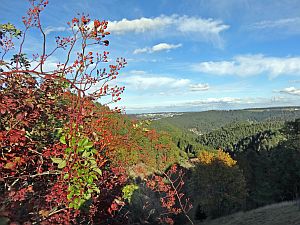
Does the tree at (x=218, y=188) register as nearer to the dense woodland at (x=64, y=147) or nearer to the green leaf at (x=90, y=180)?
the dense woodland at (x=64, y=147)

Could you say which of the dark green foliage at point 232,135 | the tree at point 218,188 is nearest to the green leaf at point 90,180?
the tree at point 218,188

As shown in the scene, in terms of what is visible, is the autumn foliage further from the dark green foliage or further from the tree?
the dark green foliage

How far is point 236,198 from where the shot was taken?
39.4 m

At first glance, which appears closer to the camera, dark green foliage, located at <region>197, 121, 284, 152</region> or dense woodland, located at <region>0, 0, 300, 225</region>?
dense woodland, located at <region>0, 0, 300, 225</region>

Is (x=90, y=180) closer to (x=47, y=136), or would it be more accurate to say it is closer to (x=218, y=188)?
(x=47, y=136)

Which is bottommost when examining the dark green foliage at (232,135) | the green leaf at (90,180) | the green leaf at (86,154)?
the dark green foliage at (232,135)

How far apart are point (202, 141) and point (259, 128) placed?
31970 mm

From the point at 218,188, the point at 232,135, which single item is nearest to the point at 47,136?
the point at 218,188

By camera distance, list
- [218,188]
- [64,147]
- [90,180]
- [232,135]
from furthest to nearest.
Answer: [232,135], [218,188], [64,147], [90,180]

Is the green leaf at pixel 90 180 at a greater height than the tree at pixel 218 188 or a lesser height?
greater

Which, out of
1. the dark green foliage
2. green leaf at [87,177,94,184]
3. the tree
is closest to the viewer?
green leaf at [87,177,94,184]

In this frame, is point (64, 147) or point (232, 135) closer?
point (64, 147)

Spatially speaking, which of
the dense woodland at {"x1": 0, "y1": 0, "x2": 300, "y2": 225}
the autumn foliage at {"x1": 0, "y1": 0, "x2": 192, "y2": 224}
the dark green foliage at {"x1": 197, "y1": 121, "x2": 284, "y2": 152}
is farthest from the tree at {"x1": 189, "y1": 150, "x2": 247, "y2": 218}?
the dark green foliage at {"x1": 197, "y1": 121, "x2": 284, "y2": 152}

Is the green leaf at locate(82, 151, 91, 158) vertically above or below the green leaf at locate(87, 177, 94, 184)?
above
